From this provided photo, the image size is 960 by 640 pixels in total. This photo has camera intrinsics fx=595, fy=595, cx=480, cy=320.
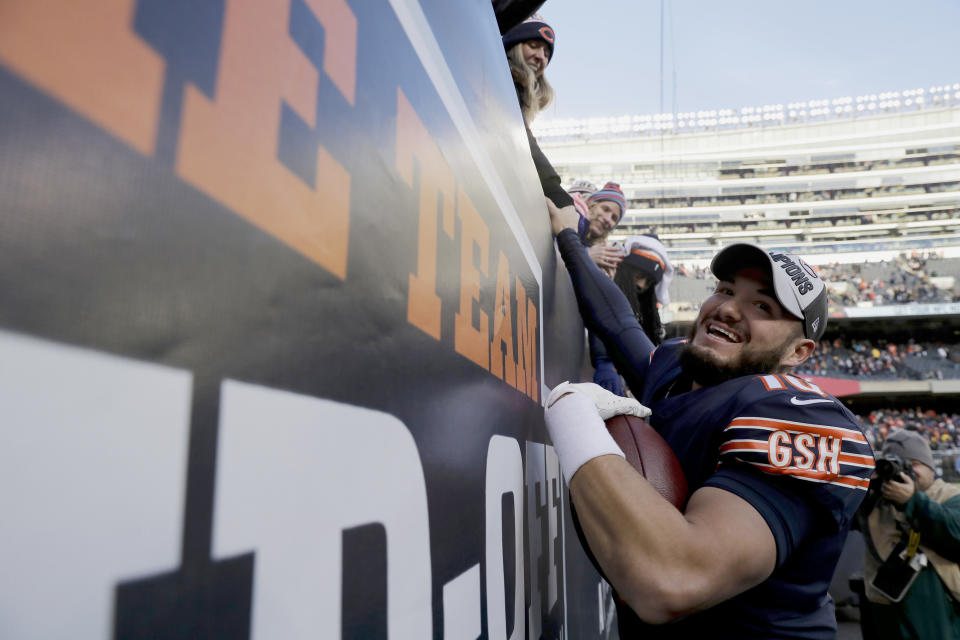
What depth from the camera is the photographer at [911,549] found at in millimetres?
2580

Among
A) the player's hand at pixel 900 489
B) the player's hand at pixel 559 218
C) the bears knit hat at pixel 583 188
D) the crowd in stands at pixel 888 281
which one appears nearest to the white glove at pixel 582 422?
the player's hand at pixel 559 218

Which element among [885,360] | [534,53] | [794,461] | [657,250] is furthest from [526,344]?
[885,360]

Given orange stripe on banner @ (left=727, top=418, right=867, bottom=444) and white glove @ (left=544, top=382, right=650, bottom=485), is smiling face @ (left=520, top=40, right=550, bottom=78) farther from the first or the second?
orange stripe on banner @ (left=727, top=418, right=867, bottom=444)

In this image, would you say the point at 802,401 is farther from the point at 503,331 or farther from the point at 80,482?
the point at 80,482

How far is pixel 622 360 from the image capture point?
1882 millimetres

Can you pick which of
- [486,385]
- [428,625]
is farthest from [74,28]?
[486,385]

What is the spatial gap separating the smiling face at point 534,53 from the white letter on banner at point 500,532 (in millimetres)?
1265

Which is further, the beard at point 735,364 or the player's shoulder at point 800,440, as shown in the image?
the beard at point 735,364

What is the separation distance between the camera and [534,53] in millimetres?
1846

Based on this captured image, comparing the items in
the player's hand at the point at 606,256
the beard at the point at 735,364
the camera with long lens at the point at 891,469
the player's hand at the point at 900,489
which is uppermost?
the player's hand at the point at 606,256

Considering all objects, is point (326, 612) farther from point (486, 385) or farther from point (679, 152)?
point (679, 152)

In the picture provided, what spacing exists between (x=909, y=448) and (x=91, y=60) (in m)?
3.56

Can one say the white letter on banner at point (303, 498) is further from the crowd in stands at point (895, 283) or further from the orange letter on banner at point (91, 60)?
the crowd in stands at point (895, 283)

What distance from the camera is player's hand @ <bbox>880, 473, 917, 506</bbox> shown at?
2.69 metres
